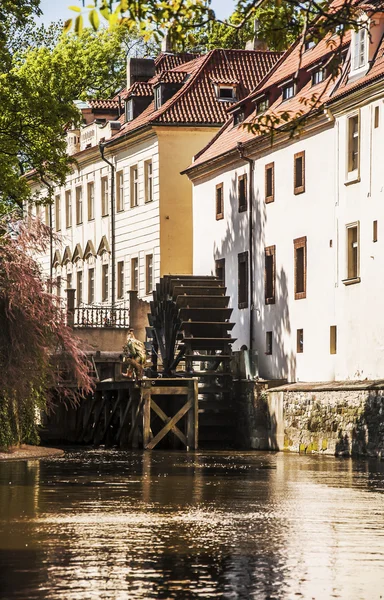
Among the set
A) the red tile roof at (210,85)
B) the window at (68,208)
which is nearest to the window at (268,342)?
the red tile roof at (210,85)

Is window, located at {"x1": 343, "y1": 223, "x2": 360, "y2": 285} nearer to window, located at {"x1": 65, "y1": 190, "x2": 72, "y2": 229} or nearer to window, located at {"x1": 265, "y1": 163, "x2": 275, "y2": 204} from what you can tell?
window, located at {"x1": 265, "y1": 163, "x2": 275, "y2": 204}

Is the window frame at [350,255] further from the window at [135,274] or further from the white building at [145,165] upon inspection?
the window at [135,274]

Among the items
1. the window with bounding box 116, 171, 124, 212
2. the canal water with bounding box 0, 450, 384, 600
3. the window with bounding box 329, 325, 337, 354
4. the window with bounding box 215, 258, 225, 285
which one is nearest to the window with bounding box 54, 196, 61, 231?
the window with bounding box 116, 171, 124, 212

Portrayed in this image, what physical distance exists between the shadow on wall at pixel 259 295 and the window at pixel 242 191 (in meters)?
0.23

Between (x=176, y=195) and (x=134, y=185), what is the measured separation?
3905mm

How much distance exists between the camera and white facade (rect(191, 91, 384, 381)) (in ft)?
122

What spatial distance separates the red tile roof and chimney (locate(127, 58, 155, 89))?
18.8 ft

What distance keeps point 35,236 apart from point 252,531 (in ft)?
55.3

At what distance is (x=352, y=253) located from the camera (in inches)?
1527

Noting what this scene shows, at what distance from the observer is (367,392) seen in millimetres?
35094

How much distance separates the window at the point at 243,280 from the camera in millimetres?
48125

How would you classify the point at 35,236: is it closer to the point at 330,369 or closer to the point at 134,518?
the point at 330,369

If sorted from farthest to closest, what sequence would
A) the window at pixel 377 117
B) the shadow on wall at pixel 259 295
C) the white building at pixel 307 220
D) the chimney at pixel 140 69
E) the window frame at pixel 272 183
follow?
the chimney at pixel 140 69, the window frame at pixel 272 183, the shadow on wall at pixel 259 295, the white building at pixel 307 220, the window at pixel 377 117

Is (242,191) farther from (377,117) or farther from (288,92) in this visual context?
(377,117)
